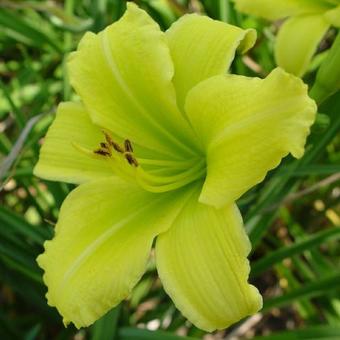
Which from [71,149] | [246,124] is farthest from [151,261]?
[246,124]

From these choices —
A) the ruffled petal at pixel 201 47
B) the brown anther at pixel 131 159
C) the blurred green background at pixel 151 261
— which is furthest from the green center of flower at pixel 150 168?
the blurred green background at pixel 151 261

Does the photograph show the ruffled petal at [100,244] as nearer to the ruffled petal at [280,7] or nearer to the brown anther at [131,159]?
the brown anther at [131,159]

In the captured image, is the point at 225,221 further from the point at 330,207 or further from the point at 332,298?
the point at 330,207

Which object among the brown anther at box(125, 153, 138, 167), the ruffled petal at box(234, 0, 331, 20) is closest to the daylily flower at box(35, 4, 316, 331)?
the brown anther at box(125, 153, 138, 167)

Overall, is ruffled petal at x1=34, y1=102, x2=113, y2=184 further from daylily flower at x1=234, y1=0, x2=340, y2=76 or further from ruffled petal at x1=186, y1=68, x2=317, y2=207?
daylily flower at x1=234, y1=0, x2=340, y2=76

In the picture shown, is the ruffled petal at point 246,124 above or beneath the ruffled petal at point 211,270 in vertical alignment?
above

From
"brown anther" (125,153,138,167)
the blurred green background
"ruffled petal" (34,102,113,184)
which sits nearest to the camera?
"brown anther" (125,153,138,167)
